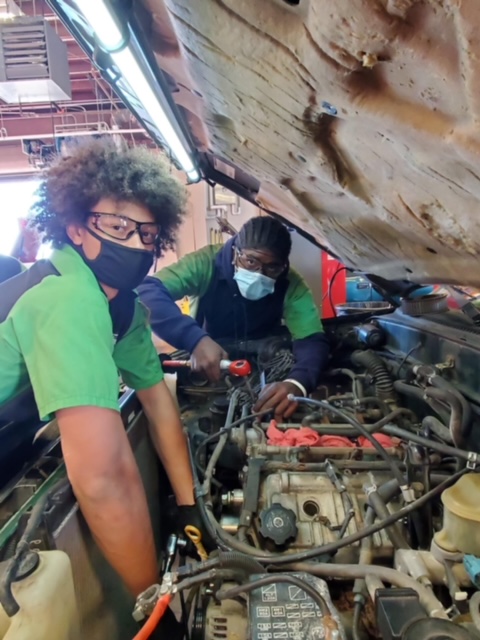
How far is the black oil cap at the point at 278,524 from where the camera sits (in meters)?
0.96

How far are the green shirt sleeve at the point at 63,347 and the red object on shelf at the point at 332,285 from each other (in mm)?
3080

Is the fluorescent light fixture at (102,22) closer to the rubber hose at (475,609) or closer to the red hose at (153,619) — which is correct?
the red hose at (153,619)

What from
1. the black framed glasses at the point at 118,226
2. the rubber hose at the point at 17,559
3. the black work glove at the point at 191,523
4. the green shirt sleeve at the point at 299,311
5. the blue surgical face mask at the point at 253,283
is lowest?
the black work glove at the point at 191,523

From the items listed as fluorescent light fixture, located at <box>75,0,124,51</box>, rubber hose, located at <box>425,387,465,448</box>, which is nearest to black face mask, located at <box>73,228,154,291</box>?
fluorescent light fixture, located at <box>75,0,124,51</box>

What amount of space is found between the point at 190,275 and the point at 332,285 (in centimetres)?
197

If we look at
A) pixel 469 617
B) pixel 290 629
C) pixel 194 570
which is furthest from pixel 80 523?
pixel 469 617

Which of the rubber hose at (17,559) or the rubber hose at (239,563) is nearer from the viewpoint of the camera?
the rubber hose at (17,559)

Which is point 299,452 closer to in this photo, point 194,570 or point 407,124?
point 194,570

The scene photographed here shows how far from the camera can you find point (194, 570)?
0.80m

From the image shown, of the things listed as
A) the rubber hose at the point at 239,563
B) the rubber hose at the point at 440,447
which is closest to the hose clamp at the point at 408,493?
the rubber hose at the point at 440,447

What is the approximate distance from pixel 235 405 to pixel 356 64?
128 cm

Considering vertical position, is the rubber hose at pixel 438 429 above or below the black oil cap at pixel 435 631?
above

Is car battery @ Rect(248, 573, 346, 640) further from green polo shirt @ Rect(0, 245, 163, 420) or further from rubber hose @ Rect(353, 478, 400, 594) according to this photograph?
green polo shirt @ Rect(0, 245, 163, 420)

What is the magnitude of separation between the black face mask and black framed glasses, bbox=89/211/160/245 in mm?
26
